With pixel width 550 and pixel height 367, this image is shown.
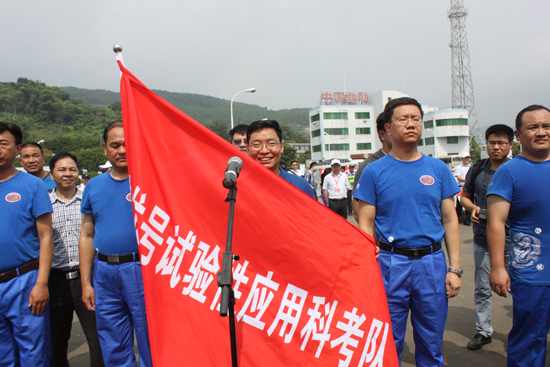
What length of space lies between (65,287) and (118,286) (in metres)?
1.05

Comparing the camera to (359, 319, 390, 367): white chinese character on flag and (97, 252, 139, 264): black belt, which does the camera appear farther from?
(97, 252, 139, 264): black belt

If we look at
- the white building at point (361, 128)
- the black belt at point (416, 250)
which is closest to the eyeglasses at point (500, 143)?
the black belt at point (416, 250)

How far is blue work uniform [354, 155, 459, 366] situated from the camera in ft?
8.73

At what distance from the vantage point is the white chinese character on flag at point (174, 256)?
2.30 m

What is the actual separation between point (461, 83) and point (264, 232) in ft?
238

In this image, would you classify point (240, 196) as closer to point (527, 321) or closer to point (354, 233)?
point (354, 233)

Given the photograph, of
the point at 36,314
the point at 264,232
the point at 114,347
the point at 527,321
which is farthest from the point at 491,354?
the point at 36,314

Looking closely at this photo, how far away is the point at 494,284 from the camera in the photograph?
2.73 meters

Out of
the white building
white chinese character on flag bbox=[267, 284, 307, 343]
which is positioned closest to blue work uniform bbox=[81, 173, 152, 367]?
white chinese character on flag bbox=[267, 284, 307, 343]

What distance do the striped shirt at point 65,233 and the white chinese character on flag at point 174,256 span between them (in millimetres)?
1630

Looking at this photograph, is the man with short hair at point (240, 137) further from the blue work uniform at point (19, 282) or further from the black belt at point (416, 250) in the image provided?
the black belt at point (416, 250)

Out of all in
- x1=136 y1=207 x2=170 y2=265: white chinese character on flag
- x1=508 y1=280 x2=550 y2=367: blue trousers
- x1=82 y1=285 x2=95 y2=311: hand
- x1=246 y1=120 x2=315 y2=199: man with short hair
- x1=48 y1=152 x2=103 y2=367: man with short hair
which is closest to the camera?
x1=136 y1=207 x2=170 y2=265: white chinese character on flag

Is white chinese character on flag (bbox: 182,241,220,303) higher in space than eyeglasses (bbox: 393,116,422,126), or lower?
lower

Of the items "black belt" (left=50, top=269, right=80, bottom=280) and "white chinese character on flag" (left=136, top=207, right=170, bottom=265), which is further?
"black belt" (left=50, top=269, right=80, bottom=280)
